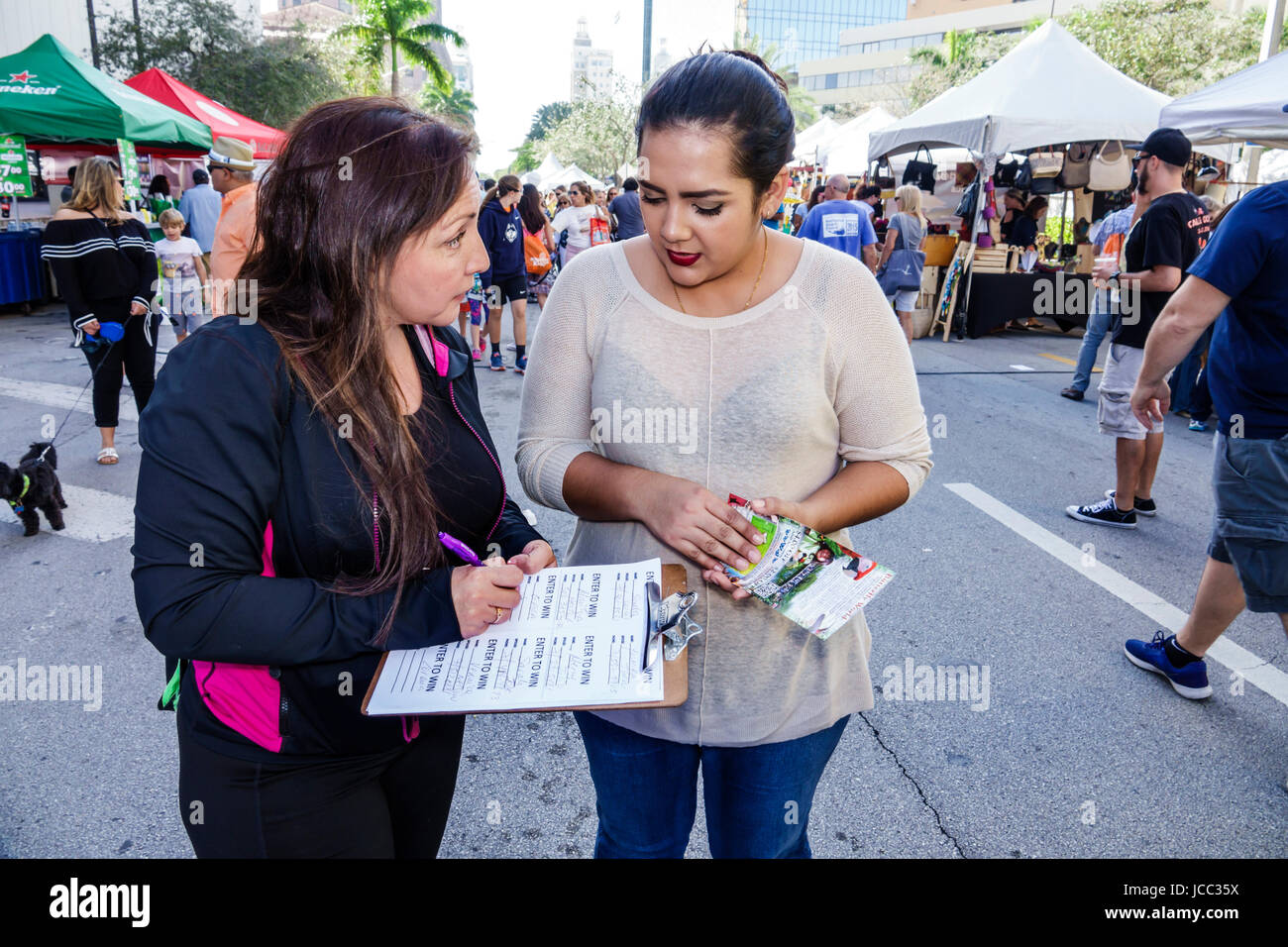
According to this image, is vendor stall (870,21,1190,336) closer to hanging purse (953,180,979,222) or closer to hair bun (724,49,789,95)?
hanging purse (953,180,979,222)

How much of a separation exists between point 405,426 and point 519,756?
193cm

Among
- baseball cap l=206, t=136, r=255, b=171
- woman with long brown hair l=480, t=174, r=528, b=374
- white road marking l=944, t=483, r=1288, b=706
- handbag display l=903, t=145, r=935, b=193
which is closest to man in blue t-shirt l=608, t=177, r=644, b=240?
woman with long brown hair l=480, t=174, r=528, b=374

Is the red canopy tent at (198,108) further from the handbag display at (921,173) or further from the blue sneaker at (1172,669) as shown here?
the blue sneaker at (1172,669)

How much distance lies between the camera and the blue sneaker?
11.0 feet

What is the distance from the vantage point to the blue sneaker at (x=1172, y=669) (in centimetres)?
335

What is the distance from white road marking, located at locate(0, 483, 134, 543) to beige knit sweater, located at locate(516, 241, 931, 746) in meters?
4.21

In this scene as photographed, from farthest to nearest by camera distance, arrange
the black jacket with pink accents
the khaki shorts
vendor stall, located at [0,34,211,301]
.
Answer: vendor stall, located at [0,34,211,301] → the khaki shorts → the black jacket with pink accents

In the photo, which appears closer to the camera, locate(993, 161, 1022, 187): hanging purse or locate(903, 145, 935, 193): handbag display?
locate(993, 161, 1022, 187): hanging purse

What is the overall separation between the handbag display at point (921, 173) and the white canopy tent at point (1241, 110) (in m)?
6.47

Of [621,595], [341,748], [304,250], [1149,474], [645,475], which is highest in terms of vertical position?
[304,250]
